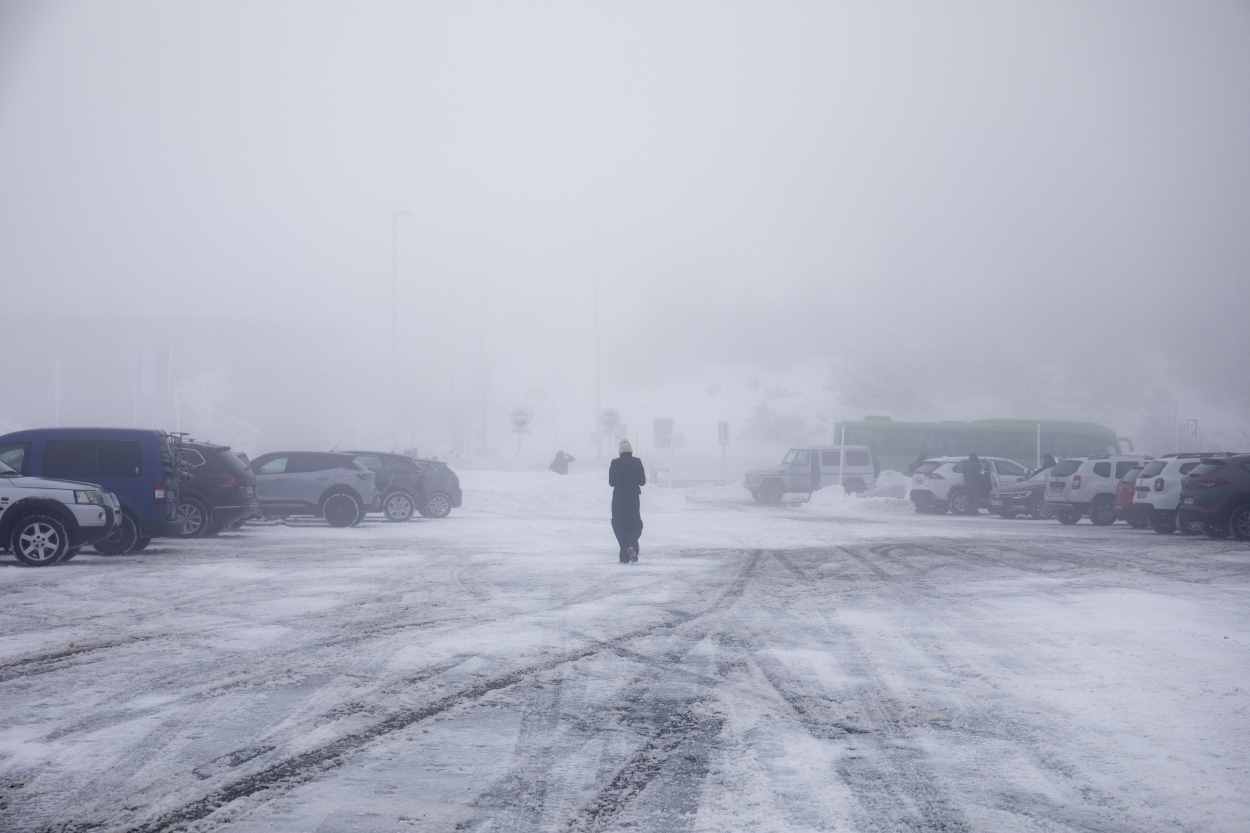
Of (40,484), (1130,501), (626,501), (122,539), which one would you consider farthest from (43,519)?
(1130,501)

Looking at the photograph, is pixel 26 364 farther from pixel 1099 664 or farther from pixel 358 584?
pixel 1099 664

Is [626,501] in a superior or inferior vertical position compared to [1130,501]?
superior

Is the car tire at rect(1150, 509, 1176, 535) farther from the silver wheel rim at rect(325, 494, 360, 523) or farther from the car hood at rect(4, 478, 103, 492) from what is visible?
the car hood at rect(4, 478, 103, 492)

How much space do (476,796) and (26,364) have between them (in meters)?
110

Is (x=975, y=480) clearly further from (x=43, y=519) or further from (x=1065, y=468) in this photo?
(x=43, y=519)

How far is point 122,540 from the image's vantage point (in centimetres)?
1627

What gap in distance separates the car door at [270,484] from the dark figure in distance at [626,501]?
10.0 m

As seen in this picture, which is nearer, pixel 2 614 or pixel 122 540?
pixel 2 614

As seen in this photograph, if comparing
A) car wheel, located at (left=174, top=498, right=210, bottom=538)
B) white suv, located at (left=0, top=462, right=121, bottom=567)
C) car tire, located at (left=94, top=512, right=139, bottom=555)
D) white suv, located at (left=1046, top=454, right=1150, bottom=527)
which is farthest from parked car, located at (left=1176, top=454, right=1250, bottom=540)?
white suv, located at (left=0, top=462, right=121, bottom=567)

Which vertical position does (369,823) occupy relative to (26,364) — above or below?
below

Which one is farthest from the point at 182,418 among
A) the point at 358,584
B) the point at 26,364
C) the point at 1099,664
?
the point at 1099,664

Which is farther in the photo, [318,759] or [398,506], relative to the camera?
[398,506]

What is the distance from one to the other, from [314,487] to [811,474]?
20.4 metres

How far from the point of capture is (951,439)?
48.8m
